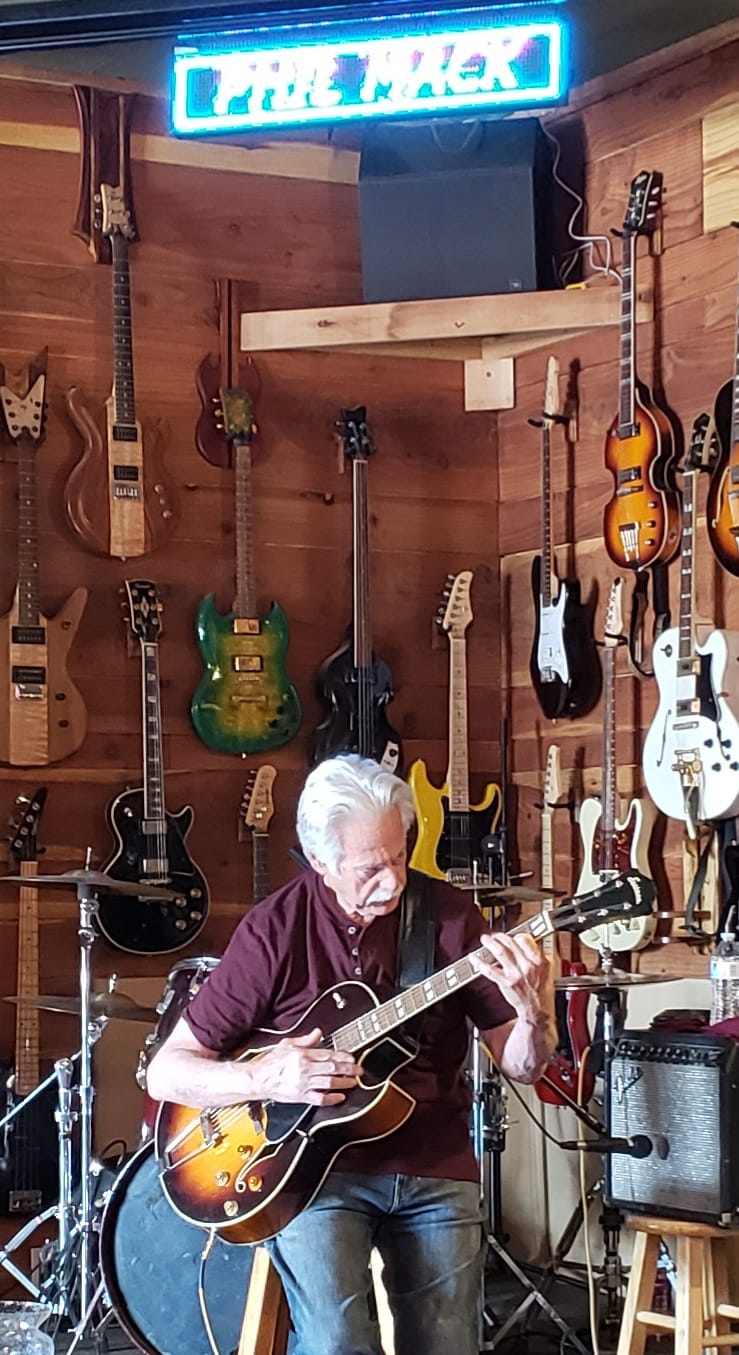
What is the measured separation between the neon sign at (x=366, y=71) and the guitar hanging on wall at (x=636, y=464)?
1.62 ft

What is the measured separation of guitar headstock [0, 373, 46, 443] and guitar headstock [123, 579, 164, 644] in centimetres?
45

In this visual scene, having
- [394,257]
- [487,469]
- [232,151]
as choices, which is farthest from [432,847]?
[232,151]

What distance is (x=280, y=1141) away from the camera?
260cm

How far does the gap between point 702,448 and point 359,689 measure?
1109 mm

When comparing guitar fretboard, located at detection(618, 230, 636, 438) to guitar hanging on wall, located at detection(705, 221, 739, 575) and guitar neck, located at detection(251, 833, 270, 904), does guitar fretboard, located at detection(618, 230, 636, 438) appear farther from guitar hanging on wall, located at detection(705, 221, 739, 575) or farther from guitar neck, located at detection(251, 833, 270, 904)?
guitar neck, located at detection(251, 833, 270, 904)

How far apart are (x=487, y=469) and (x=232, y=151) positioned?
1.11 meters

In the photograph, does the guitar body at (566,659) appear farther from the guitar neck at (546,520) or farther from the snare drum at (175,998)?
the snare drum at (175,998)

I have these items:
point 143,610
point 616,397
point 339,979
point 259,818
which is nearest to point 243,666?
point 143,610

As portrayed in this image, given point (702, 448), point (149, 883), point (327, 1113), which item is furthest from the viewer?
point (149, 883)

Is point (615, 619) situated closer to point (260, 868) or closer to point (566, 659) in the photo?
point (566, 659)

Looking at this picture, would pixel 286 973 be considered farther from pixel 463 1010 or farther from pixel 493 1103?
pixel 493 1103

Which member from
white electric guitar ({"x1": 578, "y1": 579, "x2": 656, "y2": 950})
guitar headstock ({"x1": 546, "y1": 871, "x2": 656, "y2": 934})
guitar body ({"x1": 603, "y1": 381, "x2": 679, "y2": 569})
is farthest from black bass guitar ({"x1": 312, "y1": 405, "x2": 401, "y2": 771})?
guitar headstock ({"x1": 546, "y1": 871, "x2": 656, "y2": 934})

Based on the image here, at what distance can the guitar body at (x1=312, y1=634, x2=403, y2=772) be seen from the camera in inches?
184

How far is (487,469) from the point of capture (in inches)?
197
